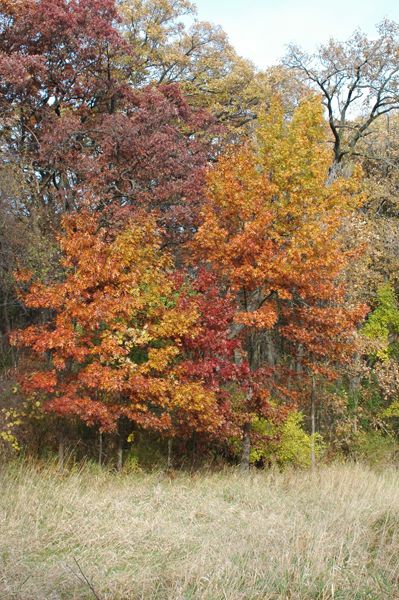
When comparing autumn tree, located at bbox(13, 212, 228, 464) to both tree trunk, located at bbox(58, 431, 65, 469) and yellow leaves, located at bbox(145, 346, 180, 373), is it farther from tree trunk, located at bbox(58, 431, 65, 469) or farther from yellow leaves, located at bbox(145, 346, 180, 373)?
tree trunk, located at bbox(58, 431, 65, 469)

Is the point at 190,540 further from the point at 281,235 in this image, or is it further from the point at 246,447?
the point at 281,235

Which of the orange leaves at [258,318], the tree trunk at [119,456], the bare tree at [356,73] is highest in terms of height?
the bare tree at [356,73]

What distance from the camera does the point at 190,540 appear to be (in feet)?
25.8

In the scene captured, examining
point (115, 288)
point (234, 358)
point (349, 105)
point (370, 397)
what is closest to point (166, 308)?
point (115, 288)

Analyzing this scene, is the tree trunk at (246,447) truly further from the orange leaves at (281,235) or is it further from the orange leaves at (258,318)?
the orange leaves at (258,318)

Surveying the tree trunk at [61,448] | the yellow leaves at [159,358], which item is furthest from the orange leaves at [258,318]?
the tree trunk at [61,448]

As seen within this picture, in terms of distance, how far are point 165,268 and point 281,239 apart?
3260mm

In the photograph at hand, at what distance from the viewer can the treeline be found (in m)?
13.1

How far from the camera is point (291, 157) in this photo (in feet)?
52.0

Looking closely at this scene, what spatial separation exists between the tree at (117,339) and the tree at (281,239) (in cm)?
173

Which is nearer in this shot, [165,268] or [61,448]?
[61,448]

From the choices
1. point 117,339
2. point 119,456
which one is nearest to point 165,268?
point 117,339

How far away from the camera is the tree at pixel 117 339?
41.3 ft

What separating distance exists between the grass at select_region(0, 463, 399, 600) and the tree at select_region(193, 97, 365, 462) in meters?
4.69
